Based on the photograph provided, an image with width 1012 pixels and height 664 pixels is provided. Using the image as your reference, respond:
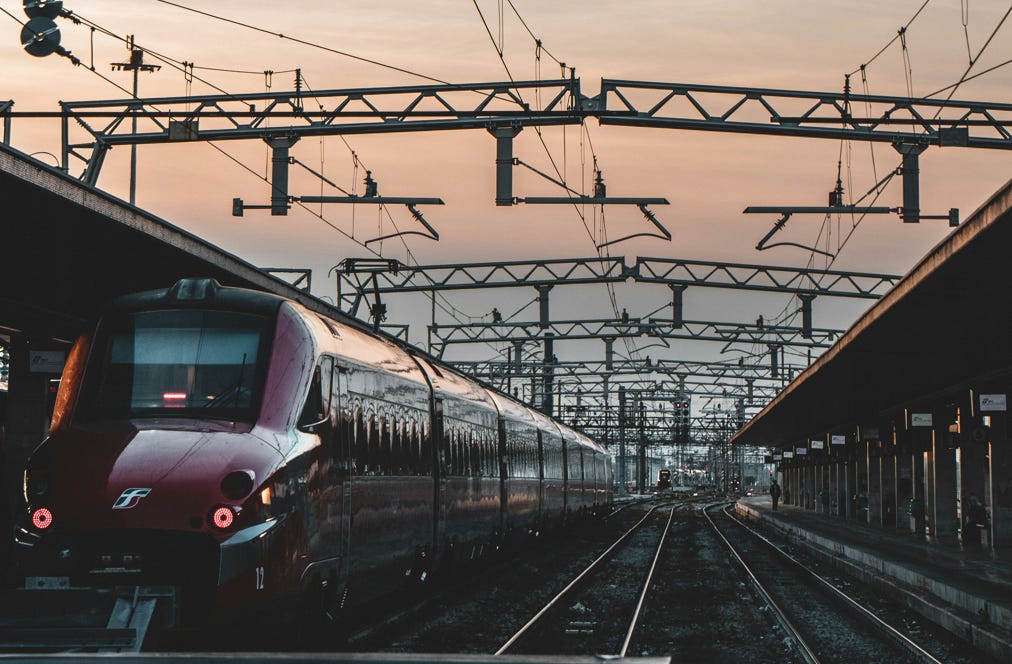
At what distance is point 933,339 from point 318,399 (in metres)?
16.3

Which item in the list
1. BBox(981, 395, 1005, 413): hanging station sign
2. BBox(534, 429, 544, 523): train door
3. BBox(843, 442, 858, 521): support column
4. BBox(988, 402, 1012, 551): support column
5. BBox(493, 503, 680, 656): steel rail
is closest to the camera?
BBox(493, 503, 680, 656): steel rail

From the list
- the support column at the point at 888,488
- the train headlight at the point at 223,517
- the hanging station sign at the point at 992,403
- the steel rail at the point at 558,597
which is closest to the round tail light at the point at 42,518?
the train headlight at the point at 223,517

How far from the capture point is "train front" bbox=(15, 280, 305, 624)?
10.5 metres

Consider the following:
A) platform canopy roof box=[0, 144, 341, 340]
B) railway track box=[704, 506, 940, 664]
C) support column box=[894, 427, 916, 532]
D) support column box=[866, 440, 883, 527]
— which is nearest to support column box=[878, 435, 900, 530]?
support column box=[894, 427, 916, 532]

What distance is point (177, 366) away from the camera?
1188 centimetres

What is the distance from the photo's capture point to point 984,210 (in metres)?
14.8

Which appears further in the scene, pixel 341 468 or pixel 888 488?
pixel 888 488

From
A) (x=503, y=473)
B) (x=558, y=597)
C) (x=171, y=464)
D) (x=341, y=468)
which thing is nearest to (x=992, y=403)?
(x=503, y=473)

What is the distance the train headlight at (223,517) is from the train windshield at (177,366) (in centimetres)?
110

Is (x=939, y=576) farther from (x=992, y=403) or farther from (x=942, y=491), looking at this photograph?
(x=942, y=491)

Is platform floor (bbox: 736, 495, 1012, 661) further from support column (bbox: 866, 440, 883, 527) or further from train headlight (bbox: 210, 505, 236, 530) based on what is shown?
train headlight (bbox: 210, 505, 236, 530)

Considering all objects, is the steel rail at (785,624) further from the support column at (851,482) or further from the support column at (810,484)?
the support column at (810,484)

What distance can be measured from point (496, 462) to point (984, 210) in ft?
37.8

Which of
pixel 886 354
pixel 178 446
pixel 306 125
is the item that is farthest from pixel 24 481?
pixel 886 354
